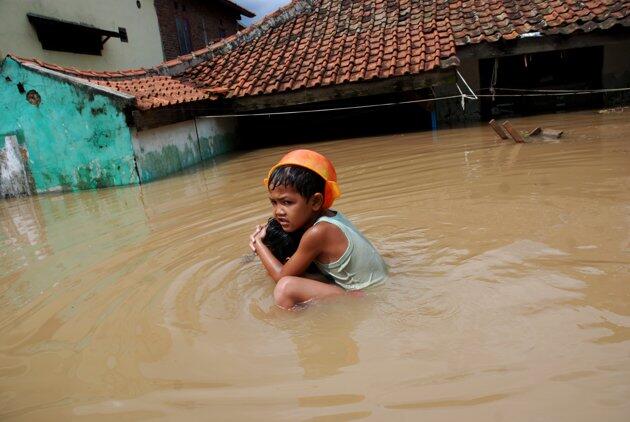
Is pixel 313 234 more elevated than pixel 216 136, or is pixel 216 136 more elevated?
pixel 216 136

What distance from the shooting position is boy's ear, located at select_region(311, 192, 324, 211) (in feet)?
8.91

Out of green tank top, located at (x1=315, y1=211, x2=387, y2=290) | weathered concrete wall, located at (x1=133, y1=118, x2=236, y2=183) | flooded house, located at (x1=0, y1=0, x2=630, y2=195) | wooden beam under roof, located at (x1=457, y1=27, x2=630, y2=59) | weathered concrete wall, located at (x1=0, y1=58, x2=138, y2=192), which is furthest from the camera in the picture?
wooden beam under roof, located at (x1=457, y1=27, x2=630, y2=59)

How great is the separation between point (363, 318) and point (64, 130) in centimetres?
738

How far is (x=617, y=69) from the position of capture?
1056 centimetres

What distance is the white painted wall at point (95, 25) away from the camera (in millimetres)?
10961

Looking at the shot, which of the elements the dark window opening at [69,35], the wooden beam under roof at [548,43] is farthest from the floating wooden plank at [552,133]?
the dark window opening at [69,35]

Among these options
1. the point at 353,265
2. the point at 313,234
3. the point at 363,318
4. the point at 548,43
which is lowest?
the point at 363,318

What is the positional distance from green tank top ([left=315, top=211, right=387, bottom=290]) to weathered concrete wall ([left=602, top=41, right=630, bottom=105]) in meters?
10.2

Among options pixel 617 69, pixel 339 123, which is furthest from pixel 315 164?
pixel 617 69

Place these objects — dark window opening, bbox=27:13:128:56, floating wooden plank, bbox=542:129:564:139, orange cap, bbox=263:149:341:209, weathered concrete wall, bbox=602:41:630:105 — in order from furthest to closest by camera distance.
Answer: dark window opening, bbox=27:13:128:56 < weathered concrete wall, bbox=602:41:630:105 < floating wooden plank, bbox=542:129:564:139 < orange cap, bbox=263:149:341:209

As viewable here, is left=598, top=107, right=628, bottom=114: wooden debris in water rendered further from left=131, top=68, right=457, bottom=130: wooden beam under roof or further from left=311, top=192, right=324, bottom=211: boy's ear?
left=311, top=192, right=324, bottom=211: boy's ear

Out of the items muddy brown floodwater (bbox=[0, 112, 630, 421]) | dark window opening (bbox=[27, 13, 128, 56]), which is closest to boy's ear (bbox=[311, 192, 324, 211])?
muddy brown floodwater (bbox=[0, 112, 630, 421])

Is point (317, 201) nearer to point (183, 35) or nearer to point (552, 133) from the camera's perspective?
point (552, 133)

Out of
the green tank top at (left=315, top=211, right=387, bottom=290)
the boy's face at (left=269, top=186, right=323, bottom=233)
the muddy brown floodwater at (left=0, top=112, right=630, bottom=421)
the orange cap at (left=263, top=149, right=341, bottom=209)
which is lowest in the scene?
the muddy brown floodwater at (left=0, top=112, right=630, bottom=421)
